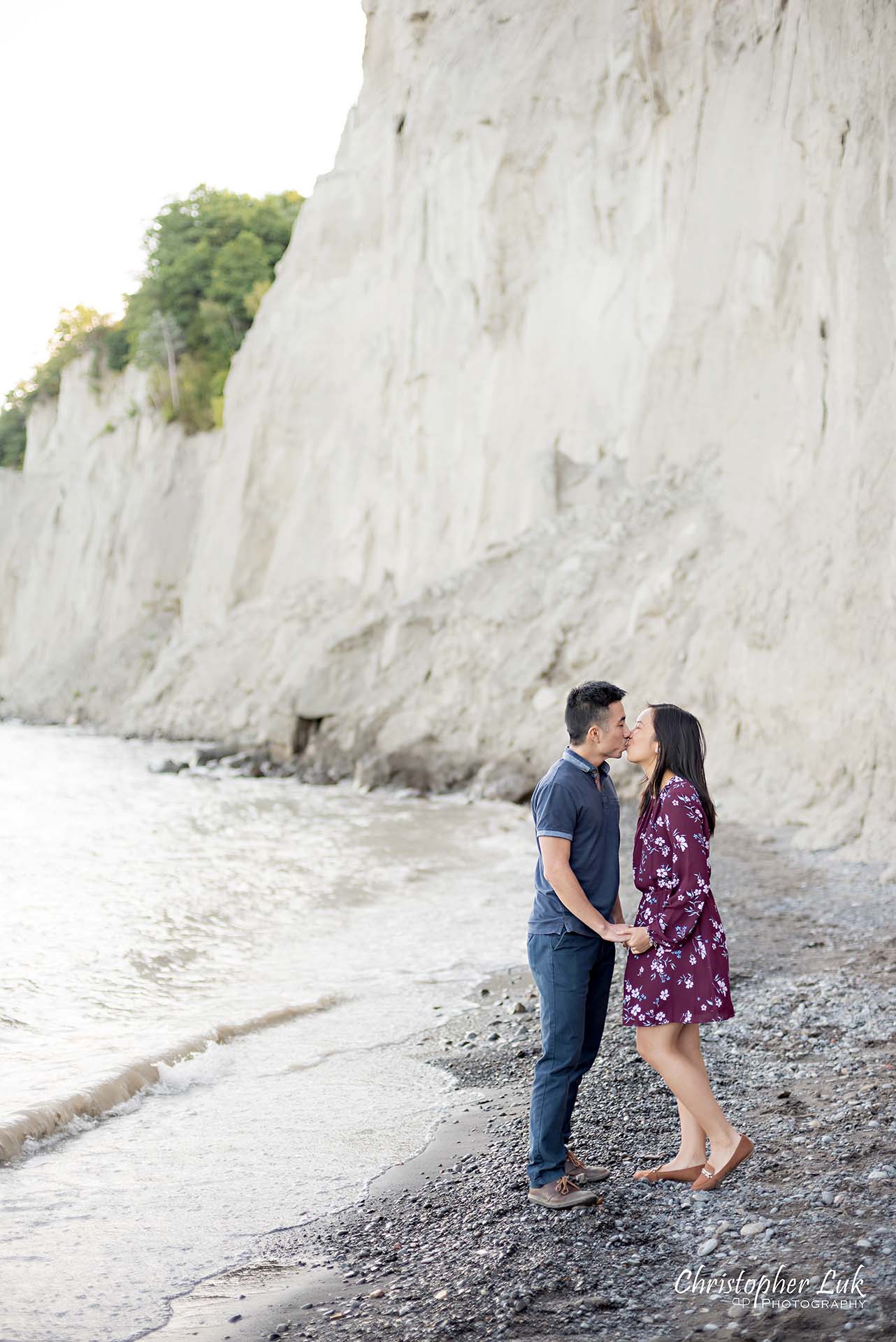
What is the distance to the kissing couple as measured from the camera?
13.4 ft

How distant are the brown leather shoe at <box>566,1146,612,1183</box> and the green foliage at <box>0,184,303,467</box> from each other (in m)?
38.5

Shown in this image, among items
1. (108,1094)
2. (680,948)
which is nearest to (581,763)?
(680,948)

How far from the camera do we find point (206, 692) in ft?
100.0

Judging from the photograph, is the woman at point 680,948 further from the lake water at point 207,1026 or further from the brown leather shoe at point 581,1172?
the lake water at point 207,1026

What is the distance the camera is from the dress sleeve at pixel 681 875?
4.07 metres

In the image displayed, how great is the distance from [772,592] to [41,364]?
162 ft

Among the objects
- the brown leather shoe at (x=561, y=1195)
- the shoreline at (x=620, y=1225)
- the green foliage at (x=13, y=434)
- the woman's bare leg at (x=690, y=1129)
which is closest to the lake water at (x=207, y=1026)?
the shoreline at (x=620, y=1225)

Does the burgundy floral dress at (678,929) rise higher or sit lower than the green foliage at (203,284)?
lower

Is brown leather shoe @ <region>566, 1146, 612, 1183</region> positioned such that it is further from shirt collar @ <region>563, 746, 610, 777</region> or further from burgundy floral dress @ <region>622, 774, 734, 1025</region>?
shirt collar @ <region>563, 746, 610, 777</region>

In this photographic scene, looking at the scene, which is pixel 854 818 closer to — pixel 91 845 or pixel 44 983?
pixel 44 983

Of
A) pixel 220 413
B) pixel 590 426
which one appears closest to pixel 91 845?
pixel 590 426

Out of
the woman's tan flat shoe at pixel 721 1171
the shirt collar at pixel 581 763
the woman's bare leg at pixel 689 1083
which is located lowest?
the woman's tan flat shoe at pixel 721 1171

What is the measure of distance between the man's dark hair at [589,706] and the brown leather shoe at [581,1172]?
1544 mm

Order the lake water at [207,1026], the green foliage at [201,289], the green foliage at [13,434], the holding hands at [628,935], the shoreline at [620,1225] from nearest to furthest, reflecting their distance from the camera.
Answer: the shoreline at [620,1225], the holding hands at [628,935], the lake water at [207,1026], the green foliage at [201,289], the green foliage at [13,434]
